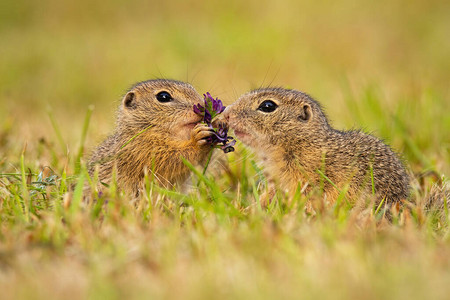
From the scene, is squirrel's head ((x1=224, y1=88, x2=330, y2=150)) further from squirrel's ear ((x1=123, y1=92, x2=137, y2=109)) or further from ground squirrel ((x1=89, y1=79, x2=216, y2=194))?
squirrel's ear ((x1=123, y1=92, x2=137, y2=109))

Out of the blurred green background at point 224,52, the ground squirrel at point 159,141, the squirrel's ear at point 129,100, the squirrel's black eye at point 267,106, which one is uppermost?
the blurred green background at point 224,52

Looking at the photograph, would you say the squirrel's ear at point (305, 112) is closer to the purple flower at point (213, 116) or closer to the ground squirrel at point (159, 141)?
the purple flower at point (213, 116)

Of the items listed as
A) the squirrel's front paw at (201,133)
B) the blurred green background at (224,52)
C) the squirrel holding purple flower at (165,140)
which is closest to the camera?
the squirrel's front paw at (201,133)

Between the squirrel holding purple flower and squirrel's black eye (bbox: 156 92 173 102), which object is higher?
squirrel's black eye (bbox: 156 92 173 102)

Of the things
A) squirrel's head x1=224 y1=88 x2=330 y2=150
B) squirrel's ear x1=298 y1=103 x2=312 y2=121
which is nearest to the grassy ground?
squirrel's head x1=224 y1=88 x2=330 y2=150

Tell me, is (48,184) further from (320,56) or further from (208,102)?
(320,56)

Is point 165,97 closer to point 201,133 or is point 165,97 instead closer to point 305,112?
point 201,133

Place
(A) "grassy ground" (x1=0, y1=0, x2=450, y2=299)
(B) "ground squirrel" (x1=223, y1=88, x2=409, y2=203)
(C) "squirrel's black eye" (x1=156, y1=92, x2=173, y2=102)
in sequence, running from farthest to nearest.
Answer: (C) "squirrel's black eye" (x1=156, y1=92, x2=173, y2=102), (B) "ground squirrel" (x1=223, y1=88, x2=409, y2=203), (A) "grassy ground" (x1=0, y1=0, x2=450, y2=299)

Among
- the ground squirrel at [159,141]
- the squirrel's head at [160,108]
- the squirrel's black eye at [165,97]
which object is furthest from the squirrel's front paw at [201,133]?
the squirrel's black eye at [165,97]
